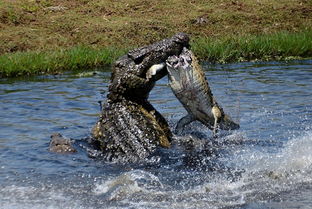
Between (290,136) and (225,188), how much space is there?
2024mm

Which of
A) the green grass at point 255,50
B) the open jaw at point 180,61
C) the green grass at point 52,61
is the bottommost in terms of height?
the green grass at point 52,61

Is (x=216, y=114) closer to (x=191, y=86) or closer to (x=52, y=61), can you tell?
(x=191, y=86)

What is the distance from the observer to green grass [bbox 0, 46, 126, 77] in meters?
12.5

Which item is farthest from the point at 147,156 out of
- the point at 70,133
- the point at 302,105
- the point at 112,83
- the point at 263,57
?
the point at 263,57

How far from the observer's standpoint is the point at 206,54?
521 inches

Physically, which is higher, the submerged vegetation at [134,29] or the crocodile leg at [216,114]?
the crocodile leg at [216,114]

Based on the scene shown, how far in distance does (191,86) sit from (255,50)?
6.82 m

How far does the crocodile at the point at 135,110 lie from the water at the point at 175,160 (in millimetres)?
165

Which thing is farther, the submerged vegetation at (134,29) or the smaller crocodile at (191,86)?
the submerged vegetation at (134,29)

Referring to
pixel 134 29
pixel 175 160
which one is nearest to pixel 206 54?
pixel 134 29

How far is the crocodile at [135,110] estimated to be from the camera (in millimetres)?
6977

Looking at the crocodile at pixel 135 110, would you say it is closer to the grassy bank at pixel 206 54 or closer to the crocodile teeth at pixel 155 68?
the crocodile teeth at pixel 155 68

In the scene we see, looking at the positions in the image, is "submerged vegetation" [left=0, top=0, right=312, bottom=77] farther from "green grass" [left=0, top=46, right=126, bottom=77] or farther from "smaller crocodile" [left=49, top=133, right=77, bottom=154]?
"smaller crocodile" [left=49, top=133, right=77, bottom=154]

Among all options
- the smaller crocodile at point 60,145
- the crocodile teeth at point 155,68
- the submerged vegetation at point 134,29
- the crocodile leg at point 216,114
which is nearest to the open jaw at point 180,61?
the crocodile teeth at point 155,68
